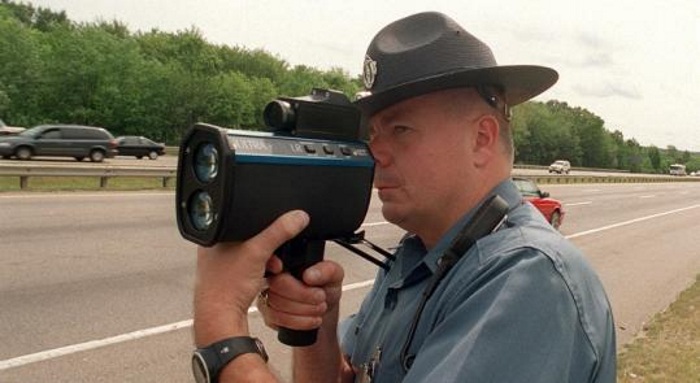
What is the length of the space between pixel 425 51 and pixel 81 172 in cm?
1745

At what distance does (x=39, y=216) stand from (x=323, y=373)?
1103 cm

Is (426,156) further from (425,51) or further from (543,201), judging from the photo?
(543,201)

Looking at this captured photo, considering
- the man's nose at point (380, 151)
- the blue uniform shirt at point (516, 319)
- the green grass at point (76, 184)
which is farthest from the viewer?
the green grass at point (76, 184)

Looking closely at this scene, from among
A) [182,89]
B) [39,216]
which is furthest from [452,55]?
[182,89]

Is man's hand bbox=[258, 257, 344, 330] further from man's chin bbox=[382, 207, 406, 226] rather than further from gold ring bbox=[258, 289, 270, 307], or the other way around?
man's chin bbox=[382, 207, 406, 226]

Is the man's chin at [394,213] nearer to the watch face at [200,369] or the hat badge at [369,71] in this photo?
the hat badge at [369,71]

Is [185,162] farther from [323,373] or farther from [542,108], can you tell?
[542,108]

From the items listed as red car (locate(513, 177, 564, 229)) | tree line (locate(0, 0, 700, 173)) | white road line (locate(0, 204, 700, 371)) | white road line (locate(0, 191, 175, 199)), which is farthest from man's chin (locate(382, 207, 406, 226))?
tree line (locate(0, 0, 700, 173))

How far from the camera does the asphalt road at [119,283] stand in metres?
5.10

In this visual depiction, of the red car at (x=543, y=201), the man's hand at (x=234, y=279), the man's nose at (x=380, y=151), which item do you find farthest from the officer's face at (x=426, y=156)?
the red car at (x=543, y=201)

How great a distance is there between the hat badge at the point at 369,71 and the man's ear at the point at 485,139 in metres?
0.30

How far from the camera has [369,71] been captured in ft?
5.89

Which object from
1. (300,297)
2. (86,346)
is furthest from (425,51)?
(86,346)

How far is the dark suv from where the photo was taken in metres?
25.1
